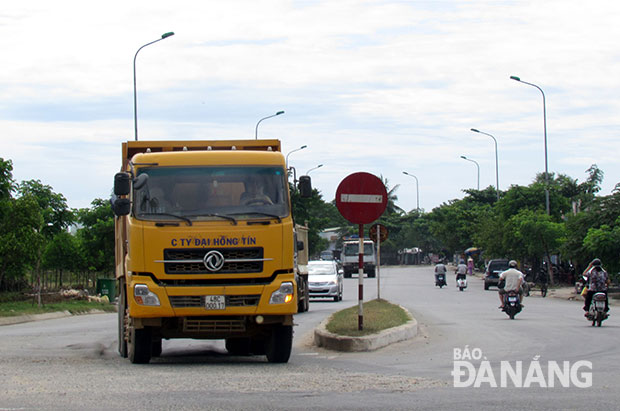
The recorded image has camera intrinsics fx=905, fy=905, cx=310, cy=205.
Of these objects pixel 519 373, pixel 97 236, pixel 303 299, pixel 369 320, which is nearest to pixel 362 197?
pixel 369 320

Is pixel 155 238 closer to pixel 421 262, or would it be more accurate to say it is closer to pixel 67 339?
pixel 67 339

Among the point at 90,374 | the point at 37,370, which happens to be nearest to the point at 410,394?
the point at 90,374

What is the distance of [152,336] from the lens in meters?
12.3

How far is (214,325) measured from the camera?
11867mm

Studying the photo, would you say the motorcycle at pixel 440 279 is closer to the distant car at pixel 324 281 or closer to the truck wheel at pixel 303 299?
the distant car at pixel 324 281

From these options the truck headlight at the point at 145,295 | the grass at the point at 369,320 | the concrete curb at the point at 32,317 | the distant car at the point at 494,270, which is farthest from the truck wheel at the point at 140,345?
the distant car at the point at 494,270

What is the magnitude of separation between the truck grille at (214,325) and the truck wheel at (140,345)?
70 cm

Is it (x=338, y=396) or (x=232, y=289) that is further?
(x=232, y=289)

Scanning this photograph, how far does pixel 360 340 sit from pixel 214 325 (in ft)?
9.83

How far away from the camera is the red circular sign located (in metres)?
15.1

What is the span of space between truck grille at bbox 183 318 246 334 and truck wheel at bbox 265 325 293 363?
579 mm

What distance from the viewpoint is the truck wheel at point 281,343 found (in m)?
12.3

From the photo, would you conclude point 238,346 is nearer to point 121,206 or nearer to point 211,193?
point 211,193

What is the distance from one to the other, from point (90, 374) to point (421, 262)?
4579 inches
